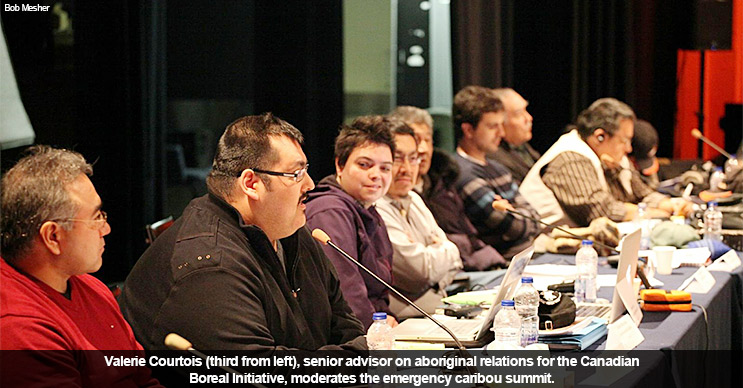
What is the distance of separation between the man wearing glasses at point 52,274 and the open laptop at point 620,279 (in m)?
1.30

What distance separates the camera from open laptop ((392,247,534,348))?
7.06 ft

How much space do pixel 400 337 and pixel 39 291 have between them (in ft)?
3.04

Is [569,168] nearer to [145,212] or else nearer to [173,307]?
[145,212]

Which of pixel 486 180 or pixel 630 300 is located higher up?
pixel 486 180

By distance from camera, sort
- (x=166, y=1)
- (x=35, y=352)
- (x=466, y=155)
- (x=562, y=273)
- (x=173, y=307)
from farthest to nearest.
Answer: (x=466, y=155) < (x=166, y=1) < (x=562, y=273) < (x=173, y=307) < (x=35, y=352)

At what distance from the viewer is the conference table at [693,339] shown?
216 cm

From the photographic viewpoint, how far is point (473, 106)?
4.39m

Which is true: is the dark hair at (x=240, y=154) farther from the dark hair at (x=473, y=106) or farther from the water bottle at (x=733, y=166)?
the water bottle at (x=733, y=166)

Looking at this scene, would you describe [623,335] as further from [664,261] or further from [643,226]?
[643,226]

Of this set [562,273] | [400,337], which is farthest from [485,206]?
[400,337]

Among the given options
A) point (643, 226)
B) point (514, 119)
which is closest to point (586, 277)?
point (643, 226)

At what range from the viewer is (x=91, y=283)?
1.80 m

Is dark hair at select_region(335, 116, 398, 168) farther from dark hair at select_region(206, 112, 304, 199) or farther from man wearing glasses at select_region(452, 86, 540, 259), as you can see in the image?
man wearing glasses at select_region(452, 86, 540, 259)

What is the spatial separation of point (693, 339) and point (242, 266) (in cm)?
139
